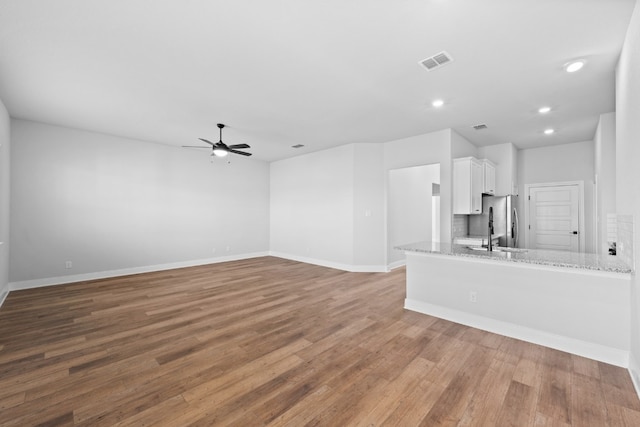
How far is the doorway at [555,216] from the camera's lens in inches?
229

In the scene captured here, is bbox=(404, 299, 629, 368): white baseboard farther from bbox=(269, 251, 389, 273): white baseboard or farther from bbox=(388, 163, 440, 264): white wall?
bbox=(388, 163, 440, 264): white wall

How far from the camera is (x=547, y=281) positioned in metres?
2.77

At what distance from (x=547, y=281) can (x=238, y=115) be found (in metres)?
4.64

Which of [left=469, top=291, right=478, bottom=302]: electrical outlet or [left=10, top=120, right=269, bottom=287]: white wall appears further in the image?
[left=10, top=120, right=269, bottom=287]: white wall

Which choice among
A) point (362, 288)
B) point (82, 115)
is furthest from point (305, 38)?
point (82, 115)

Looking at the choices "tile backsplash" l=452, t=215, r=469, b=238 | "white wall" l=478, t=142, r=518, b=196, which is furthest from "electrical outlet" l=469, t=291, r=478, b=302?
"white wall" l=478, t=142, r=518, b=196

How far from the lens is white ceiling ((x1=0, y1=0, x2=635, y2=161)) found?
2162 mm

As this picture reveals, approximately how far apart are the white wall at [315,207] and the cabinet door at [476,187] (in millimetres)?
2410

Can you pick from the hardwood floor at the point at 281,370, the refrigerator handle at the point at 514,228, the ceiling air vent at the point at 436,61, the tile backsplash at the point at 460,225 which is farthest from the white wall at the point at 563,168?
the ceiling air vent at the point at 436,61

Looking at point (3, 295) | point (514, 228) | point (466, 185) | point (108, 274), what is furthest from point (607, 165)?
point (3, 295)

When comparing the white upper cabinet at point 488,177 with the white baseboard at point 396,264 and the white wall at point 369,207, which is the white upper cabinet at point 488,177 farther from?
the white baseboard at point 396,264

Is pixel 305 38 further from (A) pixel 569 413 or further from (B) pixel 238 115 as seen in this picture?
(A) pixel 569 413

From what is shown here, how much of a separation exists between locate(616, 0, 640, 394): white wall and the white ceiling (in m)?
0.22

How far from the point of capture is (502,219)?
584 centimetres
